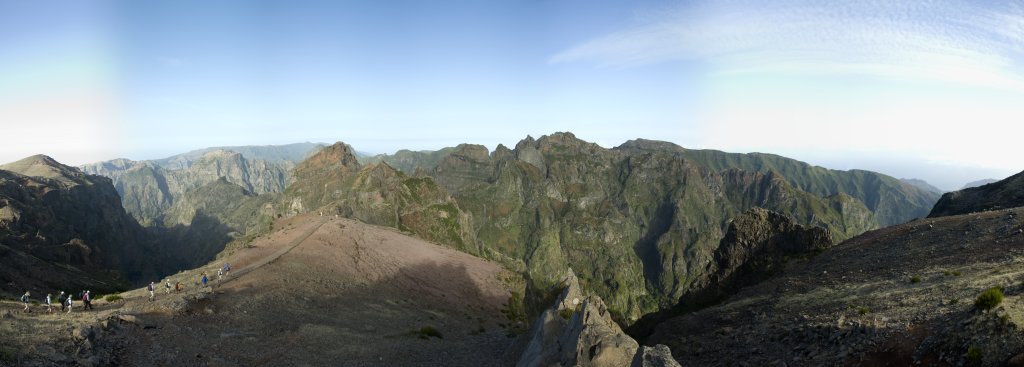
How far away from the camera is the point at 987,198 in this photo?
58.7m

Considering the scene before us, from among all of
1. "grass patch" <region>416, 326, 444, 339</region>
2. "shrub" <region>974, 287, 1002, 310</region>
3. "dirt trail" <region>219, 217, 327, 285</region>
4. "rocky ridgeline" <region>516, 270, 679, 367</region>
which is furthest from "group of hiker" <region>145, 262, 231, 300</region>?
"shrub" <region>974, 287, 1002, 310</region>

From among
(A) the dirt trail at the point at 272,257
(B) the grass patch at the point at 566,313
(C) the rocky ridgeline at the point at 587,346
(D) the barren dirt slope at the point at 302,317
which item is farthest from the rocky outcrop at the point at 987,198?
(A) the dirt trail at the point at 272,257

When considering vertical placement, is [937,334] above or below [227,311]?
above

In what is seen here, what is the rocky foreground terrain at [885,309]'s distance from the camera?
63.2 ft

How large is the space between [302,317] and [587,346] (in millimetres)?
35507

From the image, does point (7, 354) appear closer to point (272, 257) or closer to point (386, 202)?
point (272, 257)

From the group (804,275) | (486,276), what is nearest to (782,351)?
(804,275)

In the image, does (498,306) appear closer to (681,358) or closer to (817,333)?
(681,358)

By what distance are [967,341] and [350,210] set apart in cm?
14484

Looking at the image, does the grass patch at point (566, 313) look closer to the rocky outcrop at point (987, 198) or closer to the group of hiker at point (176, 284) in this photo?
the group of hiker at point (176, 284)

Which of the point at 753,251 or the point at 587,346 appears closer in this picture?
the point at 587,346

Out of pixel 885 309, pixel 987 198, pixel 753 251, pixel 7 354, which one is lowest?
pixel 753 251

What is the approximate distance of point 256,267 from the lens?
6731cm

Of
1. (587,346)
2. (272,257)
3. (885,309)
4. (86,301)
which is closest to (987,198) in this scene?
(885,309)
